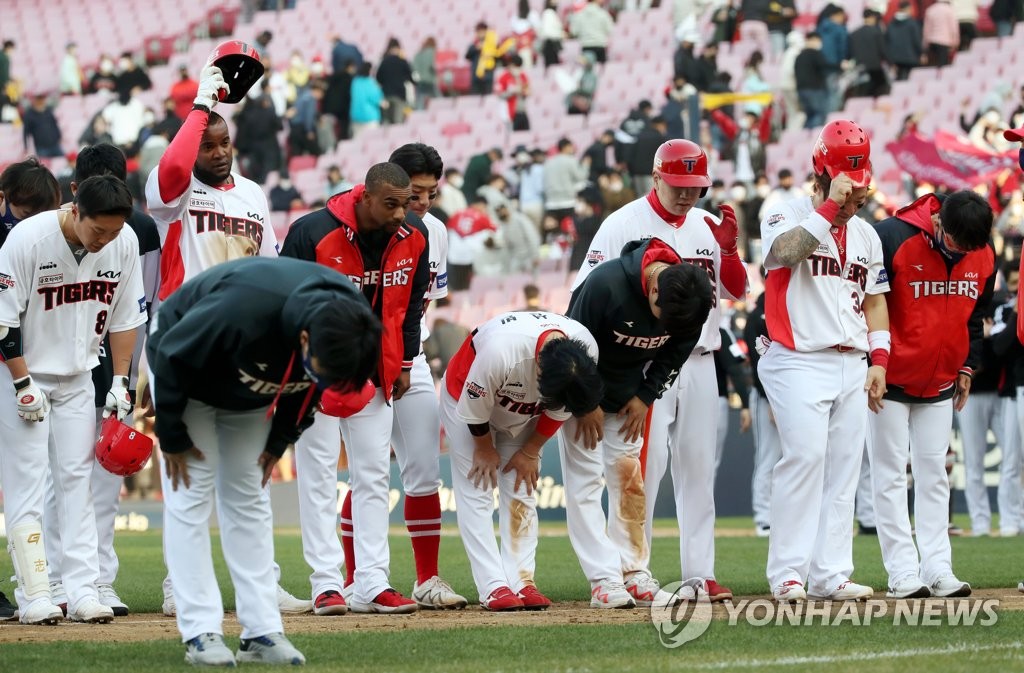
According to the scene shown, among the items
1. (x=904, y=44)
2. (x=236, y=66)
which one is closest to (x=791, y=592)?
(x=236, y=66)

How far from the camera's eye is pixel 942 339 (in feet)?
29.8

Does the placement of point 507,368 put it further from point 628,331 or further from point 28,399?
point 28,399

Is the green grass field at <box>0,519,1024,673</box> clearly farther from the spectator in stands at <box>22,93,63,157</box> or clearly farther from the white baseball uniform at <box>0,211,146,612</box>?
the spectator in stands at <box>22,93,63,157</box>

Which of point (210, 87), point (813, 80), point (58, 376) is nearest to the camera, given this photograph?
point (58, 376)

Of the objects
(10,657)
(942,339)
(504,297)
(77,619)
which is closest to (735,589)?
(942,339)

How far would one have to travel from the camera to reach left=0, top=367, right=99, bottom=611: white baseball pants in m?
7.76

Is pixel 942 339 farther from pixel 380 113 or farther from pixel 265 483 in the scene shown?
pixel 380 113

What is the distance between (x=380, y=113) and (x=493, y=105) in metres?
2.22

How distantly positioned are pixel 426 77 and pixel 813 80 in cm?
841

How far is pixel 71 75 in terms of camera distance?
112 feet

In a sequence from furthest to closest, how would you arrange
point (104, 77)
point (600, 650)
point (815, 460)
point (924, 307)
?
point (104, 77)
point (924, 307)
point (815, 460)
point (600, 650)

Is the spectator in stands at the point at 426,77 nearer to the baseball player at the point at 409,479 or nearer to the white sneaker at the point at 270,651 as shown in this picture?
the baseball player at the point at 409,479

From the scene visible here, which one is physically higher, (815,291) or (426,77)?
(426,77)

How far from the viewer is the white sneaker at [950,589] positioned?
8.73 m
